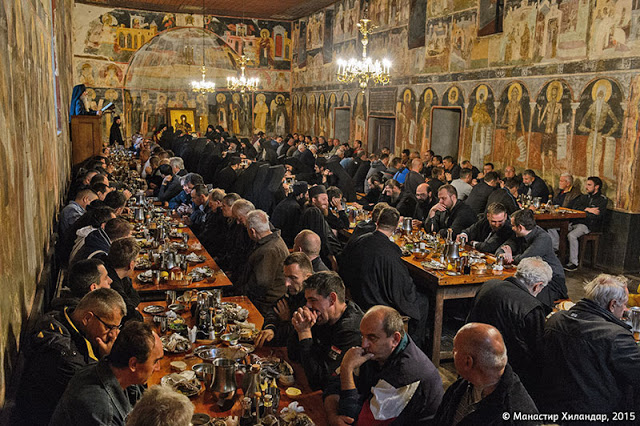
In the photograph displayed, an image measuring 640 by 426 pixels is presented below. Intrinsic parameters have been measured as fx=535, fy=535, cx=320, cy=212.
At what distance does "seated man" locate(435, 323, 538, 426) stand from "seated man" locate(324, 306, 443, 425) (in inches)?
5.7

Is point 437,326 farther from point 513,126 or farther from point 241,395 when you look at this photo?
point 513,126

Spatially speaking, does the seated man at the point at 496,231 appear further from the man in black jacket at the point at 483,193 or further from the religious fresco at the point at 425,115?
the religious fresco at the point at 425,115

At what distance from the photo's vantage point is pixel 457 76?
14570 mm

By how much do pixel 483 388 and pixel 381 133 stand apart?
53.8ft

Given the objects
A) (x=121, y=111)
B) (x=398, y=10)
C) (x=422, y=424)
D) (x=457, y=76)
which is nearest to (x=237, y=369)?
(x=422, y=424)

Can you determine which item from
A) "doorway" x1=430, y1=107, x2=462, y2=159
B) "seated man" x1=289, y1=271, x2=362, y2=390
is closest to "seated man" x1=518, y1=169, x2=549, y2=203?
"doorway" x1=430, y1=107, x2=462, y2=159

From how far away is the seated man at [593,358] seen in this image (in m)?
3.78

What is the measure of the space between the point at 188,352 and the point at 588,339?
2.96 metres

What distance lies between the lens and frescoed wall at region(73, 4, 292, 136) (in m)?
24.0

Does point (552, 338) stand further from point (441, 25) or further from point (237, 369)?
point (441, 25)

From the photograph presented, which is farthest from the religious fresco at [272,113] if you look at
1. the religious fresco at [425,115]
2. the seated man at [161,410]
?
the seated man at [161,410]

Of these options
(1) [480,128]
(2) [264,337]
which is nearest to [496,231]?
(2) [264,337]

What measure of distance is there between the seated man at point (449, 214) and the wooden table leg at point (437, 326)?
218 centimetres

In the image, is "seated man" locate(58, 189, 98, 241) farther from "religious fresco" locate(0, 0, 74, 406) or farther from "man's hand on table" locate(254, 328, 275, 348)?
"man's hand on table" locate(254, 328, 275, 348)
